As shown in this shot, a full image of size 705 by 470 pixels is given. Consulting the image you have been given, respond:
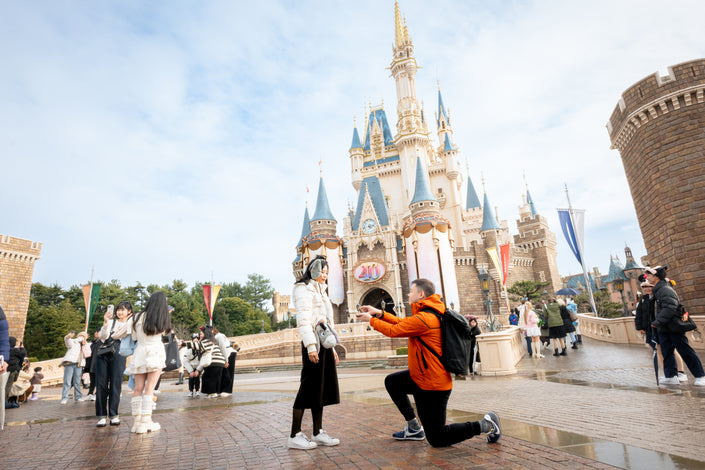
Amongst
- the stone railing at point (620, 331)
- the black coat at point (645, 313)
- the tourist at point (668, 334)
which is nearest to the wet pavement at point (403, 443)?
the tourist at point (668, 334)

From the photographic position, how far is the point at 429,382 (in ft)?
10.5

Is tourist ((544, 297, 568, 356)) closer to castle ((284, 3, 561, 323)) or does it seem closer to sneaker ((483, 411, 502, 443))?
sneaker ((483, 411, 502, 443))

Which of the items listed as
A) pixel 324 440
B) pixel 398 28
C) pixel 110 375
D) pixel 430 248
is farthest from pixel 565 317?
pixel 398 28

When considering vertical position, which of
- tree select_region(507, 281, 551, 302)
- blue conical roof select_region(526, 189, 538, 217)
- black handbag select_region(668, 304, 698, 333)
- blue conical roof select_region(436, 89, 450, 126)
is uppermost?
blue conical roof select_region(436, 89, 450, 126)

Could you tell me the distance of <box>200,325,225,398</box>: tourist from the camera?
805 cm

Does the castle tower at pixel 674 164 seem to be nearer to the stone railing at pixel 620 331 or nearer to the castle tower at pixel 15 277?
the stone railing at pixel 620 331

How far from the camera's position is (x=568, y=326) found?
1245 centimetres

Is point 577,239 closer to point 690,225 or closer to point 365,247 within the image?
point 690,225

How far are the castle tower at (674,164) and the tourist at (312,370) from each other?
13.9 meters

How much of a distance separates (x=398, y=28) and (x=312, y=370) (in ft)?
159

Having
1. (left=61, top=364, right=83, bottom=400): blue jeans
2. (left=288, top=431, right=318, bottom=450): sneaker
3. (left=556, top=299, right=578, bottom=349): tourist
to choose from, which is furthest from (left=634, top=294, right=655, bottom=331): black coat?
(left=61, top=364, right=83, bottom=400): blue jeans

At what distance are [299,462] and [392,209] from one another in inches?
1572

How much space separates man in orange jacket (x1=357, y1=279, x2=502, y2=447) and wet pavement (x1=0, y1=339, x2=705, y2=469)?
0.14m

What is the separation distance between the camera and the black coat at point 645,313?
6535mm
